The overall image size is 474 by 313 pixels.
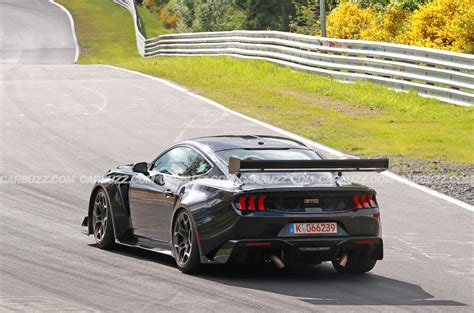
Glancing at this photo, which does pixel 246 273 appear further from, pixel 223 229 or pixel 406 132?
pixel 406 132

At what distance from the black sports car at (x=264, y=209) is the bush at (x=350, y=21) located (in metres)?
30.0

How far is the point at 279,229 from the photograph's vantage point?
34.3 ft

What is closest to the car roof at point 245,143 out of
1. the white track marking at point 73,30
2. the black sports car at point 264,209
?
the black sports car at point 264,209

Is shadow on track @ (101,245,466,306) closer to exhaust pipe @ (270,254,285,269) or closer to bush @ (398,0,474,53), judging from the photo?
exhaust pipe @ (270,254,285,269)

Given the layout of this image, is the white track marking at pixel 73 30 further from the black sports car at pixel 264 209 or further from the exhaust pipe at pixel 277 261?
the exhaust pipe at pixel 277 261

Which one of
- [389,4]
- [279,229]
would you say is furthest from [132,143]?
[389,4]

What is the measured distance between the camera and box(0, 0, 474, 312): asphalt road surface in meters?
9.61

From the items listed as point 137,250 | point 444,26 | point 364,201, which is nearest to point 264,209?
point 364,201

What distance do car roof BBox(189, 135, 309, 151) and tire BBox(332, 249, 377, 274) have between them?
4.51ft

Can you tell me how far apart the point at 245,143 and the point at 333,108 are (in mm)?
15348

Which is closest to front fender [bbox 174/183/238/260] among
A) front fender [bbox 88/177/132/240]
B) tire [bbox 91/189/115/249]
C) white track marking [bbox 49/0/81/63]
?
front fender [bbox 88/177/132/240]

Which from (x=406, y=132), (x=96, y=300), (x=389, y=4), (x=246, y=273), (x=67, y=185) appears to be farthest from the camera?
(x=389, y=4)

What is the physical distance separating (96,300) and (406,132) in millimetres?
14372

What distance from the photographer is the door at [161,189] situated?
11.4 meters
